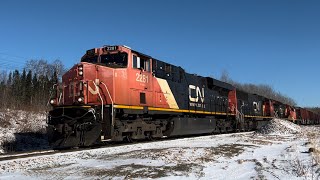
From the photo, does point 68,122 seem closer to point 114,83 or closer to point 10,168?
point 114,83

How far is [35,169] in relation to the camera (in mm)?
7535

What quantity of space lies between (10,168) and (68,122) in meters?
4.61

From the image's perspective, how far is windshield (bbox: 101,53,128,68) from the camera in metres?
13.5

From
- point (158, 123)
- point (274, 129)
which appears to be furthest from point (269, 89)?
point (158, 123)

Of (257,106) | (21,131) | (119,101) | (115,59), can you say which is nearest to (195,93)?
(115,59)

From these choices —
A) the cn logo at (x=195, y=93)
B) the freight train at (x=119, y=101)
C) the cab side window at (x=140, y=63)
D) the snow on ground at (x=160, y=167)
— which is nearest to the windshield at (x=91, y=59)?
the freight train at (x=119, y=101)

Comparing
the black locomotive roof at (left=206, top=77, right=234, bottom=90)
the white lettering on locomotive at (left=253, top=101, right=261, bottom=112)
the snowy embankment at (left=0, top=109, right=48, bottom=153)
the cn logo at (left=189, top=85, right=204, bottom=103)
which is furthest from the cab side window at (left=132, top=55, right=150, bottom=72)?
the white lettering on locomotive at (left=253, top=101, right=261, bottom=112)

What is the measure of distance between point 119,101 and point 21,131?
1261 centimetres

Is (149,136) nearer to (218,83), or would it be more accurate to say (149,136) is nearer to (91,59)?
(91,59)

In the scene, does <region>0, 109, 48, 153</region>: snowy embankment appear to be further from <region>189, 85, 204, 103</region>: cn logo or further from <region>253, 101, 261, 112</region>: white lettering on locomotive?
<region>253, 101, 261, 112</region>: white lettering on locomotive

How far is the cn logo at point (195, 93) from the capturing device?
19659 mm

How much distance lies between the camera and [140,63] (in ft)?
47.9

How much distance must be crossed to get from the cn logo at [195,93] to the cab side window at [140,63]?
5140 millimetres

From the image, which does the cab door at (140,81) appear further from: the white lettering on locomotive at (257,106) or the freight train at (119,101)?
the white lettering on locomotive at (257,106)
